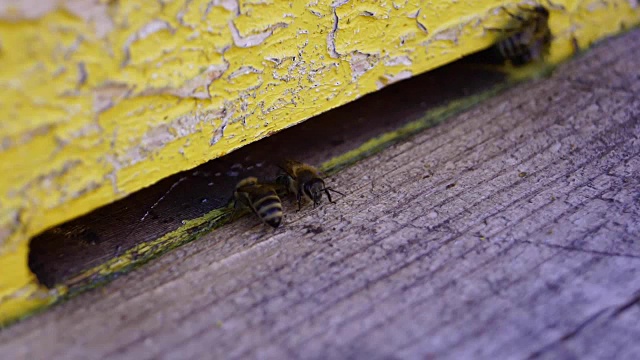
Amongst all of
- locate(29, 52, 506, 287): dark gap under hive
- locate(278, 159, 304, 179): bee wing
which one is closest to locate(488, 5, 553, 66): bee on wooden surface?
locate(29, 52, 506, 287): dark gap under hive

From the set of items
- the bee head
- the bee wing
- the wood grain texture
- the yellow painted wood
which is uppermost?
the yellow painted wood

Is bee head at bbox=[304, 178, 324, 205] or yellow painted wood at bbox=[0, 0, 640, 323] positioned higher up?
yellow painted wood at bbox=[0, 0, 640, 323]

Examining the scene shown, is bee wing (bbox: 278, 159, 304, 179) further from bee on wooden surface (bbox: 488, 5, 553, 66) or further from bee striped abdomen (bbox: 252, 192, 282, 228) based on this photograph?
bee on wooden surface (bbox: 488, 5, 553, 66)

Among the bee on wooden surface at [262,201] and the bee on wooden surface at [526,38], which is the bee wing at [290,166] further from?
the bee on wooden surface at [526,38]

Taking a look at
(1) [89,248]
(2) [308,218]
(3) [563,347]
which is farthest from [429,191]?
(1) [89,248]

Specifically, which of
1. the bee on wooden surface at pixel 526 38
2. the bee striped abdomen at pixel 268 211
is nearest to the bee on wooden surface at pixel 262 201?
the bee striped abdomen at pixel 268 211

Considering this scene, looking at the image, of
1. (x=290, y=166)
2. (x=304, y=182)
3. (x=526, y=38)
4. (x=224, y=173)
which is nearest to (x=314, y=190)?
(x=304, y=182)

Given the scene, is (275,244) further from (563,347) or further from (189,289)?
(563,347)
